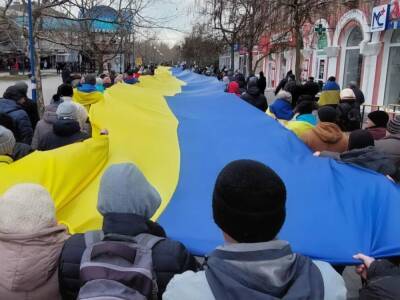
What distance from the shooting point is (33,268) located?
2020 millimetres

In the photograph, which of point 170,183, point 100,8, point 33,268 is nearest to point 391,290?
point 33,268

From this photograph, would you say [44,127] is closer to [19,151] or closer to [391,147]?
[19,151]

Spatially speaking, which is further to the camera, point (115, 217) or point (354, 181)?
point (354, 181)

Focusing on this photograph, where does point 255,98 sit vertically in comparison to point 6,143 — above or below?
below

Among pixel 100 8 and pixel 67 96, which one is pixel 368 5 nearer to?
pixel 100 8

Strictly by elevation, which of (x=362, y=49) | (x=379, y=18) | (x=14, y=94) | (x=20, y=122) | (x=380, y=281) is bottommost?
(x=380, y=281)

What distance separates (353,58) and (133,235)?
1866cm

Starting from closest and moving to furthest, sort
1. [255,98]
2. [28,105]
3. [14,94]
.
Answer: [14,94], [28,105], [255,98]

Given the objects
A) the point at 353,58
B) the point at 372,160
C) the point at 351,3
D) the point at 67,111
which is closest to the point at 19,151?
the point at 67,111

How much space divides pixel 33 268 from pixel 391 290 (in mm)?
1609

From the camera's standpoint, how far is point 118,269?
5.82ft

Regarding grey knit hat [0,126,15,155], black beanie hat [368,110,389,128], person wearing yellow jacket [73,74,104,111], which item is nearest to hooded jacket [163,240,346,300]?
grey knit hat [0,126,15,155]

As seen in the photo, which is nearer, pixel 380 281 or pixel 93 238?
pixel 93 238

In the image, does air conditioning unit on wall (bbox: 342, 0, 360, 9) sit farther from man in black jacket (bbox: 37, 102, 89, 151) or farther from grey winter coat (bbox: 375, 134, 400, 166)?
man in black jacket (bbox: 37, 102, 89, 151)
